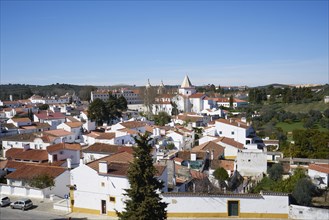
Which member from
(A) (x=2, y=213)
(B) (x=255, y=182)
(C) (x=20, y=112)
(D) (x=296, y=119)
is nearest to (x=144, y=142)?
(A) (x=2, y=213)

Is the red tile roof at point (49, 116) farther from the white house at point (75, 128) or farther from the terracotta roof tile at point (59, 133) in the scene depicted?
the terracotta roof tile at point (59, 133)

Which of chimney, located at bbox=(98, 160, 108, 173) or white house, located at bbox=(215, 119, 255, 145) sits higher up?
chimney, located at bbox=(98, 160, 108, 173)

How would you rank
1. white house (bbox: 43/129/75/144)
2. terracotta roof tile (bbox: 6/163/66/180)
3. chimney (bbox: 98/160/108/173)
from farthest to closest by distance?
white house (bbox: 43/129/75/144) → terracotta roof tile (bbox: 6/163/66/180) → chimney (bbox: 98/160/108/173)

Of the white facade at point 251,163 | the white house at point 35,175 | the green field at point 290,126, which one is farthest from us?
the green field at point 290,126

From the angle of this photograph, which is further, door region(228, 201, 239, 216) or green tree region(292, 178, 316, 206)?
green tree region(292, 178, 316, 206)

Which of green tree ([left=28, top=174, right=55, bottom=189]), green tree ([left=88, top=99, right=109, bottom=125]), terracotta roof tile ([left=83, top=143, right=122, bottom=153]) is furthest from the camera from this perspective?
green tree ([left=88, top=99, right=109, bottom=125])

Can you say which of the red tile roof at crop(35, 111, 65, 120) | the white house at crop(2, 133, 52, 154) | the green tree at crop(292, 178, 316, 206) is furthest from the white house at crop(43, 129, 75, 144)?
the green tree at crop(292, 178, 316, 206)

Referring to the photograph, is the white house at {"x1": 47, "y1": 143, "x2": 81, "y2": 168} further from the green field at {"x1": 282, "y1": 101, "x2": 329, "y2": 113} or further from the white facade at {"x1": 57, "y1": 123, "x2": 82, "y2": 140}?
the green field at {"x1": 282, "y1": 101, "x2": 329, "y2": 113}

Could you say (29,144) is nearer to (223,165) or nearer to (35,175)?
(35,175)

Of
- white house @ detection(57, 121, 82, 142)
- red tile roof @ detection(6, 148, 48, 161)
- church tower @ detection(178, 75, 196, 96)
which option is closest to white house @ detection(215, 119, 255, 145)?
white house @ detection(57, 121, 82, 142)

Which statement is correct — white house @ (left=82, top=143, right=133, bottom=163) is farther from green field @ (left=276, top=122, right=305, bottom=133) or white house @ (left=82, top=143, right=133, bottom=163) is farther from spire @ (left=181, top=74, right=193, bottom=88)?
spire @ (left=181, top=74, right=193, bottom=88)

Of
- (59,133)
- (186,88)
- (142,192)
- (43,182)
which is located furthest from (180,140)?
(186,88)

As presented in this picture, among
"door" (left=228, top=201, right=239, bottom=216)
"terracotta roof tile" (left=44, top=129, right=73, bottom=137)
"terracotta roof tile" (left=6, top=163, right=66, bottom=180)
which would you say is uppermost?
"terracotta roof tile" (left=44, top=129, right=73, bottom=137)

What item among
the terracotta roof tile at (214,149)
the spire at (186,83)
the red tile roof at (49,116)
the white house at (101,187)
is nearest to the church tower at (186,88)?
the spire at (186,83)
